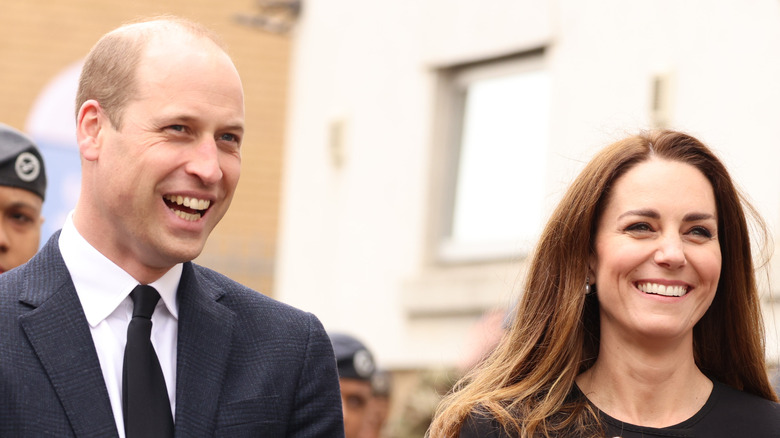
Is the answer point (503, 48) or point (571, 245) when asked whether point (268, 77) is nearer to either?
point (503, 48)

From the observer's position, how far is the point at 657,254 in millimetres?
3881

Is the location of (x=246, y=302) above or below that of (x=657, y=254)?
below

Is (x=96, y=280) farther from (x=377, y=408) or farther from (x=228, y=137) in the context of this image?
(x=377, y=408)

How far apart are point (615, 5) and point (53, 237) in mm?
6238

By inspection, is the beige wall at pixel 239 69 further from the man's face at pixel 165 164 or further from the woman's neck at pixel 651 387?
the man's face at pixel 165 164

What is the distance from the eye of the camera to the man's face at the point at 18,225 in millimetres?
4629

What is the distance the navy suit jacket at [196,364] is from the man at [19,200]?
103 centimetres

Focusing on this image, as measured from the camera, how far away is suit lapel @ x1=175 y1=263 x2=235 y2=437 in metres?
3.44

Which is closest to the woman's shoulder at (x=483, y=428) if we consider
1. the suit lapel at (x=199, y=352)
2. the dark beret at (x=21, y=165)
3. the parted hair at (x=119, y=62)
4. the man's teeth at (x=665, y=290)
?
the man's teeth at (x=665, y=290)

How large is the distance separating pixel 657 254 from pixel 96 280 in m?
1.38

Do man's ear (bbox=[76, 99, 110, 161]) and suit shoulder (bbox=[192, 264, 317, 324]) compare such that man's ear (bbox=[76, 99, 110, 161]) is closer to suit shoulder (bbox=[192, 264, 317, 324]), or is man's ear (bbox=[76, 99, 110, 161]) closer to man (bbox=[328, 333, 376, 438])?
suit shoulder (bbox=[192, 264, 317, 324])

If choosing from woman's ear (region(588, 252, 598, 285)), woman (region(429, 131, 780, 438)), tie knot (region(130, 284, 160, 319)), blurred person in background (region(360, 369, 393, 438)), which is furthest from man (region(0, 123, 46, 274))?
blurred person in background (region(360, 369, 393, 438))

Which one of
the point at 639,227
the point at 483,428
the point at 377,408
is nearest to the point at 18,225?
the point at 483,428

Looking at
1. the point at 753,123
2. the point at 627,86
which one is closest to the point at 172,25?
the point at 753,123
